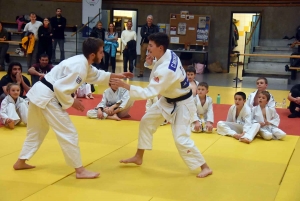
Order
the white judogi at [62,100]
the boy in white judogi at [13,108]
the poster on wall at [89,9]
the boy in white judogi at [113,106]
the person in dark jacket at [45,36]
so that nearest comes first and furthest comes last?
1. the white judogi at [62,100]
2. the boy in white judogi at [13,108]
3. the boy in white judogi at [113,106]
4. the person in dark jacket at [45,36]
5. the poster on wall at [89,9]

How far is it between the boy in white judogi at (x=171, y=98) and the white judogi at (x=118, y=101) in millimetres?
2884

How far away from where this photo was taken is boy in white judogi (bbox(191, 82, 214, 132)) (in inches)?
258

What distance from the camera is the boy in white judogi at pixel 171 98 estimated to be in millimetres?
4168

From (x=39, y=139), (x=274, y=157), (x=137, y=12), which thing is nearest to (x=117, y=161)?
(x=39, y=139)

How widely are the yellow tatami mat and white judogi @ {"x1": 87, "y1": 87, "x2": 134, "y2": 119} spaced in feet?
3.75

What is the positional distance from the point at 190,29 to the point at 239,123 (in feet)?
38.1

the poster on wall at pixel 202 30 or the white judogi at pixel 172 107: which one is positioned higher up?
the poster on wall at pixel 202 30

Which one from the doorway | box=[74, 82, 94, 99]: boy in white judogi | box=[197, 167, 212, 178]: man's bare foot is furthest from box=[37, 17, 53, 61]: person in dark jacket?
box=[197, 167, 212, 178]: man's bare foot

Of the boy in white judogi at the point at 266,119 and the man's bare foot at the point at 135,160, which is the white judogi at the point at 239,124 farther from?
the man's bare foot at the point at 135,160

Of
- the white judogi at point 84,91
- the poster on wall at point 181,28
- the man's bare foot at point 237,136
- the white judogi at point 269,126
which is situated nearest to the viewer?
the man's bare foot at point 237,136

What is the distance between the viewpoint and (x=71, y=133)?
165 inches

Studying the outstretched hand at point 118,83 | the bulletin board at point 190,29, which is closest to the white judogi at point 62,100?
the outstretched hand at point 118,83

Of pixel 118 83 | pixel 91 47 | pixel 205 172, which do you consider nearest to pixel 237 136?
pixel 205 172

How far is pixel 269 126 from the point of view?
6379 mm
